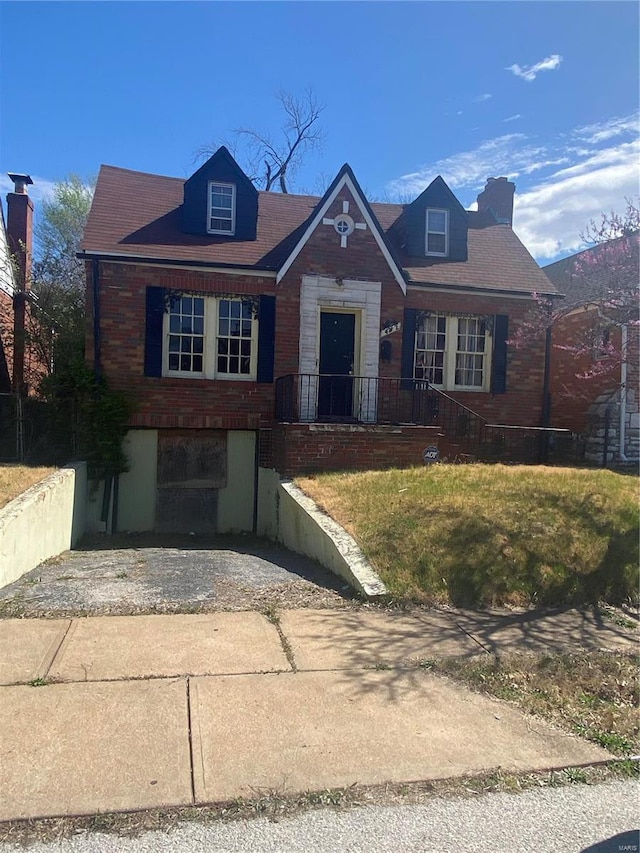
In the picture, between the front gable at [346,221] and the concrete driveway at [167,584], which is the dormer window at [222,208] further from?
the concrete driveway at [167,584]

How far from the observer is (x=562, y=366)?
15.4 meters

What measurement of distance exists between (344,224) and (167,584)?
897 centimetres

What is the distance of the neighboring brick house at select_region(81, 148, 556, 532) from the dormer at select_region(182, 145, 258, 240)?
0.03 m

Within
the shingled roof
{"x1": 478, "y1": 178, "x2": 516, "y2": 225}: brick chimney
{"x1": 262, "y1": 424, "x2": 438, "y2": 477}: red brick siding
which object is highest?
{"x1": 478, "y1": 178, "x2": 516, "y2": 225}: brick chimney

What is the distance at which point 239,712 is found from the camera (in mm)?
3795

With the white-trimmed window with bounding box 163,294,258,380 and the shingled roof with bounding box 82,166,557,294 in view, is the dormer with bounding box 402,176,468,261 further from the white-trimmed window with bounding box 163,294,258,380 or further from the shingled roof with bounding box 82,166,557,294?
the white-trimmed window with bounding box 163,294,258,380

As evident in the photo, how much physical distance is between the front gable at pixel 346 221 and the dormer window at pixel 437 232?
188cm

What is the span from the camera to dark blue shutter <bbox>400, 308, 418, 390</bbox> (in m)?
13.4

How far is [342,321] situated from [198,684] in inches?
400

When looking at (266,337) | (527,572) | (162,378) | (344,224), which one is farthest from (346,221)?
(527,572)

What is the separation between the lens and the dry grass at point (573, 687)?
3840 millimetres

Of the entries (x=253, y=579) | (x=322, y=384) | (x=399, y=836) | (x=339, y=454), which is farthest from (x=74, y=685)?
(x=322, y=384)

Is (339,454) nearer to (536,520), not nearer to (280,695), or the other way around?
(536,520)

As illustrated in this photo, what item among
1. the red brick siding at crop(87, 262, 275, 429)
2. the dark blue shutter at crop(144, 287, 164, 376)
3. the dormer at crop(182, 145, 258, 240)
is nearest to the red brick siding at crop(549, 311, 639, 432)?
the red brick siding at crop(87, 262, 275, 429)
